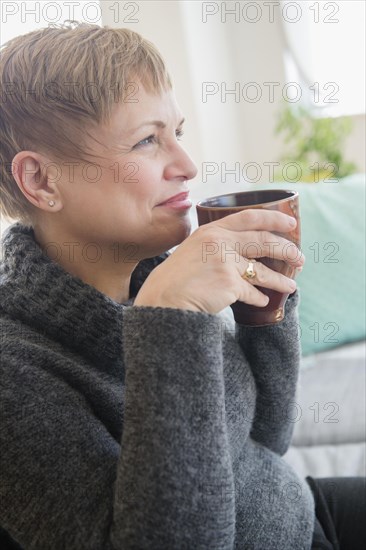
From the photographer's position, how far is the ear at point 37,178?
92cm

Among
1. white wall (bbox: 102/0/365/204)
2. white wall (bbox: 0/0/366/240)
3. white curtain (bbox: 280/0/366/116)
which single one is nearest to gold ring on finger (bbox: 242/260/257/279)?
white wall (bbox: 0/0/366/240)

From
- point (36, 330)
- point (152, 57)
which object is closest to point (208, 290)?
point (36, 330)

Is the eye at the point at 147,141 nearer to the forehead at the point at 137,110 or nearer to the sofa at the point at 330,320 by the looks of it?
the forehead at the point at 137,110

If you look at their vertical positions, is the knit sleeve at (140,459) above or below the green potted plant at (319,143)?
above

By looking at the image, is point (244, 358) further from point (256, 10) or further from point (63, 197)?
point (256, 10)

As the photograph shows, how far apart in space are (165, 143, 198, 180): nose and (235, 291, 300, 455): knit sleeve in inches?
10.3

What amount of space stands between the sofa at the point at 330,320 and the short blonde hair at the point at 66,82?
30.6 inches

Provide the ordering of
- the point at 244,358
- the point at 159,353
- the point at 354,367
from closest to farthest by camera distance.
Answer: the point at 159,353
the point at 244,358
the point at 354,367

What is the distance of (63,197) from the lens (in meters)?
0.93


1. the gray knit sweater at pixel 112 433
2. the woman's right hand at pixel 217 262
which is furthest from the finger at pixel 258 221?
the gray knit sweater at pixel 112 433

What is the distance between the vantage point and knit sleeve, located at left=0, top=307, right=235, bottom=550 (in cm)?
70

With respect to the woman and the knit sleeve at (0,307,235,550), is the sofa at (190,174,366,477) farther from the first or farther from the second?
the knit sleeve at (0,307,235,550)

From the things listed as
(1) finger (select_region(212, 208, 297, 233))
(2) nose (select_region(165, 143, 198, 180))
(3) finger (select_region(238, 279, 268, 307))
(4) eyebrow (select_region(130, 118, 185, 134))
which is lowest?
(3) finger (select_region(238, 279, 268, 307))

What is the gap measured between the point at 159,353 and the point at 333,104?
10.5 ft
